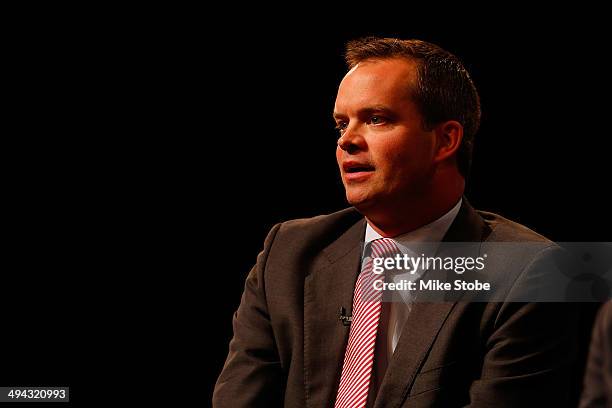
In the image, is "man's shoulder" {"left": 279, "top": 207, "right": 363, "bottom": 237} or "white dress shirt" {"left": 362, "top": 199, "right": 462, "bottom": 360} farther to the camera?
"man's shoulder" {"left": 279, "top": 207, "right": 363, "bottom": 237}

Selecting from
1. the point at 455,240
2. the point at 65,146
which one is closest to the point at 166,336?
the point at 65,146

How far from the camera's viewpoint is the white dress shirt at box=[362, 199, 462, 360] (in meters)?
2.41

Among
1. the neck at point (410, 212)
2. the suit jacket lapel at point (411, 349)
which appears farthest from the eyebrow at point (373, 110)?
the suit jacket lapel at point (411, 349)

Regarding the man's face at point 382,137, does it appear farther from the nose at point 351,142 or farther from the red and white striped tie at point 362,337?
the red and white striped tie at point 362,337

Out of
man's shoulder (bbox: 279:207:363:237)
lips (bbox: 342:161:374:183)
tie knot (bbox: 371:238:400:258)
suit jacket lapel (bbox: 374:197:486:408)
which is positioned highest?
lips (bbox: 342:161:374:183)

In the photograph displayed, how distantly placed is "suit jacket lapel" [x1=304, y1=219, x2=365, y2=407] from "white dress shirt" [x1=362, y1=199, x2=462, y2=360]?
0.21ft

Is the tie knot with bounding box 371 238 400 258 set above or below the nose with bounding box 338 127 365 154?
below

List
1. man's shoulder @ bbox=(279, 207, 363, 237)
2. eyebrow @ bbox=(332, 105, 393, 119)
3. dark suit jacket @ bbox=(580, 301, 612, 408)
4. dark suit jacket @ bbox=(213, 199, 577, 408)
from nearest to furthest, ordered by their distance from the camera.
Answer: dark suit jacket @ bbox=(580, 301, 612, 408) → dark suit jacket @ bbox=(213, 199, 577, 408) → eyebrow @ bbox=(332, 105, 393, 119) → man's shoulder @ bbox=(279, 207, 363, 237)

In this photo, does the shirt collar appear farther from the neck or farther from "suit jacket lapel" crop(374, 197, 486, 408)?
"suit jacket lapel" crop(374, 197, 486, 408)

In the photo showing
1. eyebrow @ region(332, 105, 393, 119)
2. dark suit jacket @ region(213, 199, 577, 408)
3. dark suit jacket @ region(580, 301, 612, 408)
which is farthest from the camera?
eyebrow @ region(332, 105, 393, 119)

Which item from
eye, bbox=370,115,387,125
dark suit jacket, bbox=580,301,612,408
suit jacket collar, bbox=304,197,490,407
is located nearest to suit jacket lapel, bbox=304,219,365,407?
suit jacket collar, bbox=304,197,490,407

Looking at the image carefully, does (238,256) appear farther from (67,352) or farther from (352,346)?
(352,346)

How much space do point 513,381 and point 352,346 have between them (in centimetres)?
41

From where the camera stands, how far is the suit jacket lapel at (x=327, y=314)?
2428 mm
